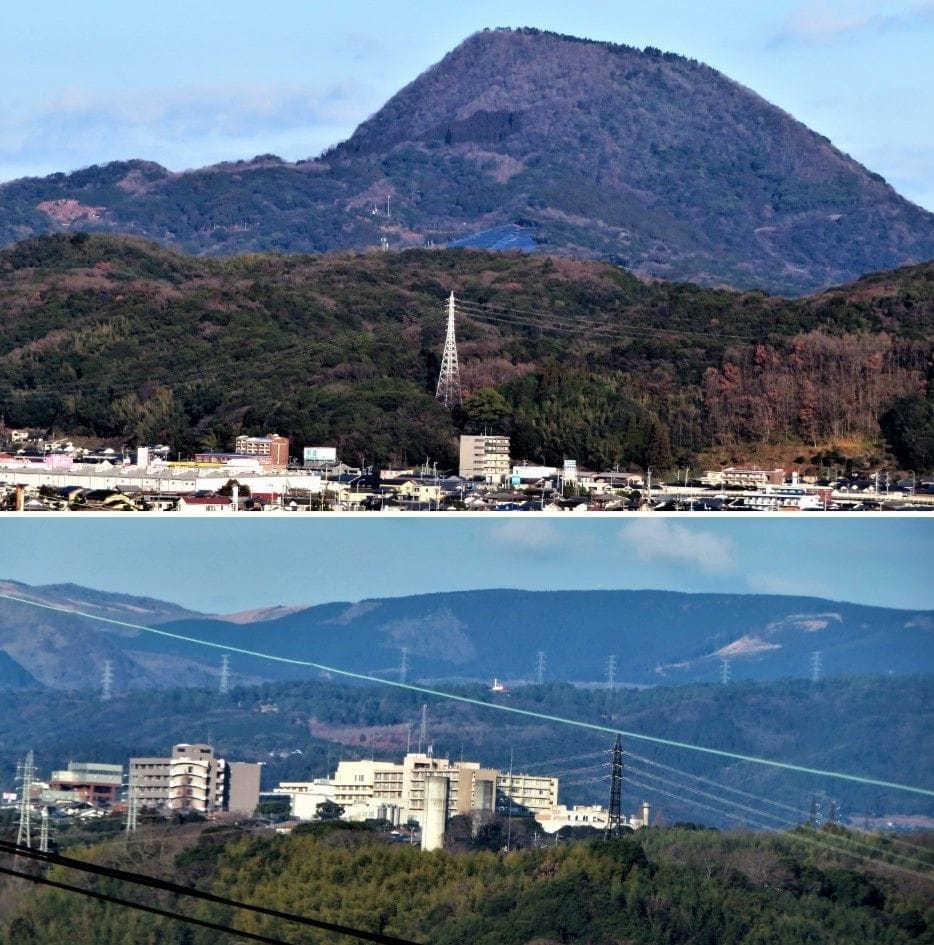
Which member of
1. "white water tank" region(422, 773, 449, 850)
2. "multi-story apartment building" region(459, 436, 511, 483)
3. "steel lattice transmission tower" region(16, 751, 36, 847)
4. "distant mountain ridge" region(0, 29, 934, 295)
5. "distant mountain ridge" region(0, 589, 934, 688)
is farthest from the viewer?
"distant mountain ridge" region(0, 29, 934, 295)

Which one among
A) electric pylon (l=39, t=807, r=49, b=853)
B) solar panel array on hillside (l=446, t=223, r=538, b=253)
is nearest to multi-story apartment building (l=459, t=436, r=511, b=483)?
electric pylon (l=39, t=807, r=49, b=853)

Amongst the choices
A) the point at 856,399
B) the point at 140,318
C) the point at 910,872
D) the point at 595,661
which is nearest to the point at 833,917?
the point at 910,872

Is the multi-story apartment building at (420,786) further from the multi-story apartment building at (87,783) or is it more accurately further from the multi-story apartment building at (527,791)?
the multi-story apartment building at (87,783)

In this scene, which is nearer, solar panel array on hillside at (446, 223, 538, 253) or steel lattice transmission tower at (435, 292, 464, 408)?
A: steel lattice transmission tower at (435, 292, 464, 408)

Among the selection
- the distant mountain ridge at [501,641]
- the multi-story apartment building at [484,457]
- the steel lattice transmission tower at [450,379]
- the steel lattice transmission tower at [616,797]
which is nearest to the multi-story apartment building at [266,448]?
the multi-story apartment building at [484,457]

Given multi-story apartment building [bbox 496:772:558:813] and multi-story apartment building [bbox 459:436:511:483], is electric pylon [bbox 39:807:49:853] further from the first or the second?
multi-story apartment building [bbox 459:436:511:483]

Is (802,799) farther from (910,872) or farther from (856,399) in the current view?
(856,399)
